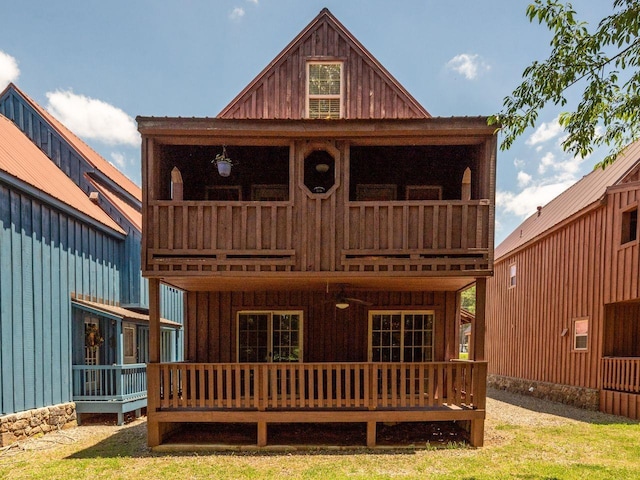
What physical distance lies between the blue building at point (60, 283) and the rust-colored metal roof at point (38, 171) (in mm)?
41

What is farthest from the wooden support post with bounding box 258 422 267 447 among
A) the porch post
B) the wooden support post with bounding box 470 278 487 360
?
the wooden support post with bounding box 470 278 487 360

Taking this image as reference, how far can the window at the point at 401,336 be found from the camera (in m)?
9.34

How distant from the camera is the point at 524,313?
50.1 ft

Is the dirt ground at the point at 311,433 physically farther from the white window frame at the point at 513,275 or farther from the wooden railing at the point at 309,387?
the white window frame at the point at 513,275

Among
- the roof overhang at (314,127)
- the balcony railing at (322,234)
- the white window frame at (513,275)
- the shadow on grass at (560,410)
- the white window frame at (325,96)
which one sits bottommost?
the shadow on grass at (560,410)

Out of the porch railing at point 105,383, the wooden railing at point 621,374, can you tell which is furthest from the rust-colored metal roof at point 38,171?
the wooden railing at point 621,374

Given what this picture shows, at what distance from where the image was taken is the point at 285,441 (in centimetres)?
741

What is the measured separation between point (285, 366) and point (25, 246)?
6439 millimetres

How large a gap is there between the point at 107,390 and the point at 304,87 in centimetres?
926

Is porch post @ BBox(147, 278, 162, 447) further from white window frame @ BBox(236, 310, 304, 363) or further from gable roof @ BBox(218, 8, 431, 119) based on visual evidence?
gable roof @ BBox(218, 8, 431, 119)

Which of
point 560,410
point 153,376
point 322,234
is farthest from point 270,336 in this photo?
point 560,410

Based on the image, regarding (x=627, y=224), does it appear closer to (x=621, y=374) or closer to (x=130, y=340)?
(x=621, y=374)

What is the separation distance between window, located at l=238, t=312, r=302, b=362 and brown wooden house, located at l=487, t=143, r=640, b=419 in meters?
8.89

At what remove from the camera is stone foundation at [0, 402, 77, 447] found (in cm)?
753
